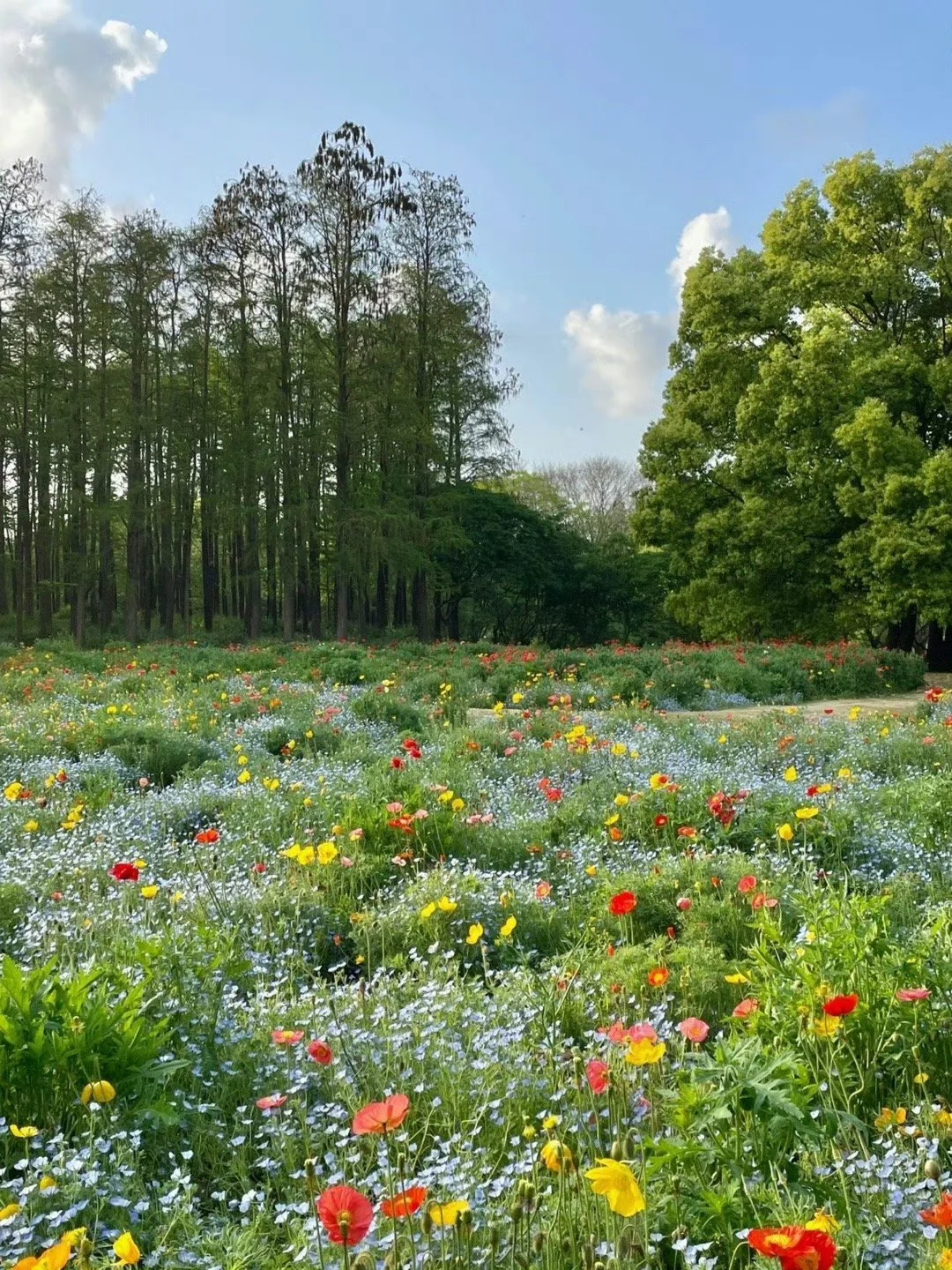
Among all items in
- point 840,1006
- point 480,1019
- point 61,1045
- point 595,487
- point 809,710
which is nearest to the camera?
point 840,1006

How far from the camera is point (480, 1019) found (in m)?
2.74

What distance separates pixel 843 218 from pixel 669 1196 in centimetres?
2402

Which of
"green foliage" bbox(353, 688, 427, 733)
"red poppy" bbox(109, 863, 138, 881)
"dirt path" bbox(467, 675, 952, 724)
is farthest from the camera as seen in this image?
"dirt path" bbox(467, 675, 952, 724)

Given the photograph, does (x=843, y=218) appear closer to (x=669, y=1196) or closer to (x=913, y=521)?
(x=913, y=521)

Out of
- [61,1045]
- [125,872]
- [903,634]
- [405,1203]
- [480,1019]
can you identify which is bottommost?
[480,1019]

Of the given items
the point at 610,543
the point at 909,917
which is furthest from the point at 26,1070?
the point at 610,543

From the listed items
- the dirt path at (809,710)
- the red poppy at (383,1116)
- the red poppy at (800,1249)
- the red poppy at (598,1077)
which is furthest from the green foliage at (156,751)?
the red poppy at (800,1249)

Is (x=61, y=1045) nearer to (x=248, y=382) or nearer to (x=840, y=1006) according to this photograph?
(x=840, y=1006)

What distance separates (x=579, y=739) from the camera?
21.2 feet

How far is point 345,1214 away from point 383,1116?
0.71 feet

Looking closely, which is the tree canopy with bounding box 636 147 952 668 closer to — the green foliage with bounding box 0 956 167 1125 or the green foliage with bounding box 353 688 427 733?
the green foliage with bounding box 353 688 427 733

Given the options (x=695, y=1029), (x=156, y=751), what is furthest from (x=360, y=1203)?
(x=156, y=751)

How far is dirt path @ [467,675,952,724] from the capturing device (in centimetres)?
960

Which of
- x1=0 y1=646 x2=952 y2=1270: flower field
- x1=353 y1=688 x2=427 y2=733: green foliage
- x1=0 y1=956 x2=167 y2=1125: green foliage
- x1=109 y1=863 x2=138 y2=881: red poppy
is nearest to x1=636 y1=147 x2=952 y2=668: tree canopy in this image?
x1=353 y1=688 x2=427 y2=733: green foliage
